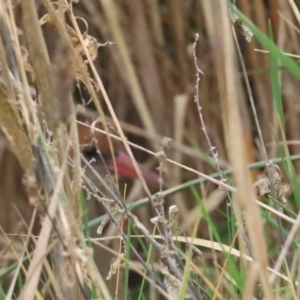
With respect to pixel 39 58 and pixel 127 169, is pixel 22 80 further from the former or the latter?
pixel 127 169

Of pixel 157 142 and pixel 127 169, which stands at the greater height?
pixel 157 142

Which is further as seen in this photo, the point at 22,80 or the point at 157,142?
the point at 157,142

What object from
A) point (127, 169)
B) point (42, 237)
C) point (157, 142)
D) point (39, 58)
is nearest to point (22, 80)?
point (39, 58)

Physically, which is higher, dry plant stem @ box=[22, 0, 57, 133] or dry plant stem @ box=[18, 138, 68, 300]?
dry plant stem @ box=[22, 0, 57, 133]

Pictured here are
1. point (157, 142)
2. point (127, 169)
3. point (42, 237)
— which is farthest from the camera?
point (127, 169)

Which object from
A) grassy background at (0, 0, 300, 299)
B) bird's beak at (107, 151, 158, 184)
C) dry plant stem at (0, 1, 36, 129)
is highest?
dry plant stem at (0, 1, 36, 129)

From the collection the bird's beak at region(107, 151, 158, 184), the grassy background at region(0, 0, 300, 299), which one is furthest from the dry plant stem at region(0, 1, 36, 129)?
the bird's beak at region(107, 151, 158, 184)

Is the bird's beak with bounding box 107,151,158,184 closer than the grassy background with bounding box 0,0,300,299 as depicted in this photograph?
No

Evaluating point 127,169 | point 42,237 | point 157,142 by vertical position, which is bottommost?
point 127,169

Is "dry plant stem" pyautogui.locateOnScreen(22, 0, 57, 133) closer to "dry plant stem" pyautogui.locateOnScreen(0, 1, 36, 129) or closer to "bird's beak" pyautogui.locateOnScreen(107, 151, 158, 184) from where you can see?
"dry plant stem" pyautogui.locateOnScreen(0, 1, 36, 129)

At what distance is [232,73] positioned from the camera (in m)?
0.37

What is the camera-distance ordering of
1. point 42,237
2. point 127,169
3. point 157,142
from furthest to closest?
1. point 127,169
2. point 157,142
3. point 42,237

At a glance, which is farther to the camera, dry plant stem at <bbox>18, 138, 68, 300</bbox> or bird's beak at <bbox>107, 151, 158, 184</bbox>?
bird's beak at <bbox>107, 151, 158, 184</bbox>

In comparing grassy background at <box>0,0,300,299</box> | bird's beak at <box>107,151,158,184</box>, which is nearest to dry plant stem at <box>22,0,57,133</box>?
grassy background at <box>0,0,300,299</box>
